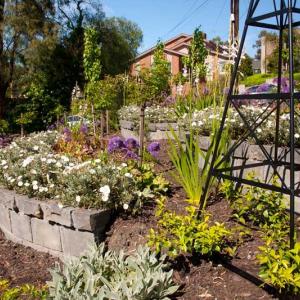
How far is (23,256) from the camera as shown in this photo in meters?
3.65

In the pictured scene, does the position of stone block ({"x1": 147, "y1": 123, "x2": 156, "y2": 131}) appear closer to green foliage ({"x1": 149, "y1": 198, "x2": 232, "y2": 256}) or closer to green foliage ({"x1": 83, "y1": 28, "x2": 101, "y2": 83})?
green foliage ({"x1": 149, "y1": 198, "x2": 232, "y2": 256})

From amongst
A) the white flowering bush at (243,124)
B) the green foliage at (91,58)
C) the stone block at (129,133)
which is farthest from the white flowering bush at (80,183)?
the green foliage at (91,58)

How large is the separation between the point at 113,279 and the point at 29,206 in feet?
4.37

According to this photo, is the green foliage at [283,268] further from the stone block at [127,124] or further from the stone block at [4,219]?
the stone block at [127,124]

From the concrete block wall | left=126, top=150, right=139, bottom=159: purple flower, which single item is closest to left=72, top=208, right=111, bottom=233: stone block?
the concrete block wall

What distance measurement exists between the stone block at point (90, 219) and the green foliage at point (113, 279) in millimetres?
329

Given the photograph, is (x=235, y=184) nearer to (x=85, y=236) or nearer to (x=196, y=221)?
(x=196, y=221)

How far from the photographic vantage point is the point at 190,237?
8.54 feet

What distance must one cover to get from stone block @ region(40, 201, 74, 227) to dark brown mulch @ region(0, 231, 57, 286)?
1.19 ft

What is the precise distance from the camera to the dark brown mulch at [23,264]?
3.16 m

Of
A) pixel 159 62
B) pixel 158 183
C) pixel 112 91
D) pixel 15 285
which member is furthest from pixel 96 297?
pixel 159 62

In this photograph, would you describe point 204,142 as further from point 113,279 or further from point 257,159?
point 113,279

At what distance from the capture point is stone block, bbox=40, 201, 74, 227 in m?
3.24

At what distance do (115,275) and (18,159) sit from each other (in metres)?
2.45
